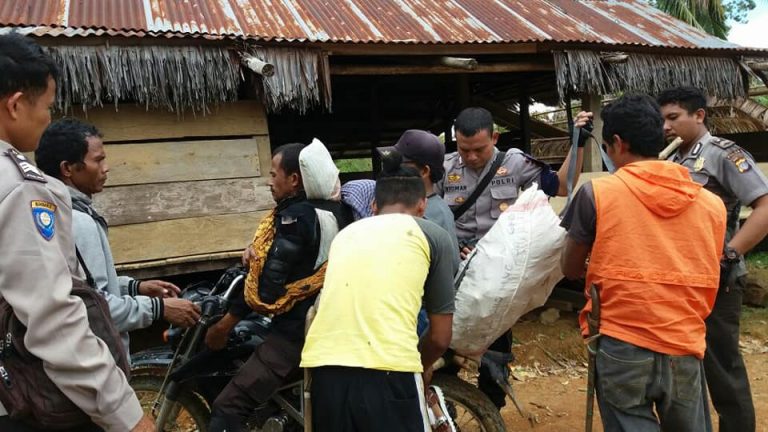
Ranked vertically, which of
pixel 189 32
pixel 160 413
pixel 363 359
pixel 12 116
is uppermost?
pixel 189 32

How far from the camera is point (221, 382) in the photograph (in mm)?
2746

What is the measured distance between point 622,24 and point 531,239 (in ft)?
17.9

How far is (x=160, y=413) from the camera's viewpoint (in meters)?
2.67

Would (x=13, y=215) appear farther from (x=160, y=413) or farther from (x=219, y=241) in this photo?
(x=219, y=241)

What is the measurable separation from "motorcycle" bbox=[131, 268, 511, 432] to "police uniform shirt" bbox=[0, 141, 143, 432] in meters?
1.34

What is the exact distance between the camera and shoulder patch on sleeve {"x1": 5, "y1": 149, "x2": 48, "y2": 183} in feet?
4.12

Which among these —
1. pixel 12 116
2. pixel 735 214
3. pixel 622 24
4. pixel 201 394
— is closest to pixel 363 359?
pixel 12 116

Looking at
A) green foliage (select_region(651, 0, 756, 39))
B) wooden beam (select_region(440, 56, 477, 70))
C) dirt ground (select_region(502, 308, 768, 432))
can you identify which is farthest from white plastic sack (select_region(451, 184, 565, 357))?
green foliage (select_region(651, 0, 756, 39))

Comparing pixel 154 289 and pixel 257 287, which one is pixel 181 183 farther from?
pixel 257 287

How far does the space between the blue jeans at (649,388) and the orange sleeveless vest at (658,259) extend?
0.04 meters

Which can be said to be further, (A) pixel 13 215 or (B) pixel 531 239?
(B) pixel 531 239

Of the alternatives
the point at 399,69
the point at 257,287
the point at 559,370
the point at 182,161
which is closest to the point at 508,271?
the point at 257,287

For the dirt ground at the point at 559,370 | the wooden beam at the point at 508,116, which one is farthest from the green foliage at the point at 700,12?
the dirt ground at the point at 559,370

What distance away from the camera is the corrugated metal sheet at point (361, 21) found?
421 cm
